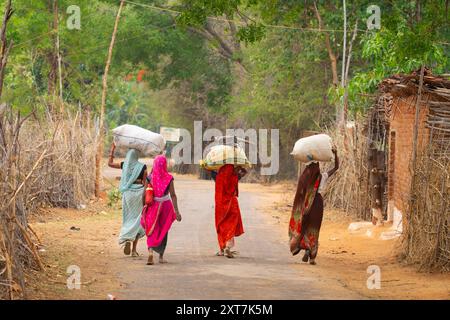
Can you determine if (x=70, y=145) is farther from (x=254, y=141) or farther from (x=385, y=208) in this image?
(x=254, y=141)

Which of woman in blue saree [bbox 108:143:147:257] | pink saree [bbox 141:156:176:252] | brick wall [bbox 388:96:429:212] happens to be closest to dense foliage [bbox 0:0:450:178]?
brick wall [bbox 388:96:429:212]

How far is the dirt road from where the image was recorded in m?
9.38

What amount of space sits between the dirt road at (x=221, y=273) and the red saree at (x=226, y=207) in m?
0.34

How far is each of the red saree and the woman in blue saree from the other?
107 cm

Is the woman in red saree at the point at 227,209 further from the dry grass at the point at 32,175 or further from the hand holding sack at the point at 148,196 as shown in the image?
the dry grass at the point at 32,175

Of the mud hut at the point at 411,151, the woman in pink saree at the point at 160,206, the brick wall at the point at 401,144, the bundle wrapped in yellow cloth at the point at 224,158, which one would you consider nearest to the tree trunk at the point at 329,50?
the mud hut at the point at 411,151

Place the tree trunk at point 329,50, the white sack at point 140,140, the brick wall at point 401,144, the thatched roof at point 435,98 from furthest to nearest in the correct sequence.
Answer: the tree trunk at point 329,50 < the brick wall at point 401,144 < the white sack at point 140,140 < the thatched roof at point 435,98

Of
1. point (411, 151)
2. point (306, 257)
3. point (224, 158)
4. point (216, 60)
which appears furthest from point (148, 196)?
point (216, 60)

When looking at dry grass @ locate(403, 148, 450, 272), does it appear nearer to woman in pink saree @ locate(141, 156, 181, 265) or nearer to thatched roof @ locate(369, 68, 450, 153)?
thatched roof @ locate(369, 68, 450, 153)

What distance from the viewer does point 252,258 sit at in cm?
1259

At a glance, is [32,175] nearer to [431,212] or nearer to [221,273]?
[221,273]

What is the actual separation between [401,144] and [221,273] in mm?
5730

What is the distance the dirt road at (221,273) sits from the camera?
30.8ft

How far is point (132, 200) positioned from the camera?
1254 centimetres
